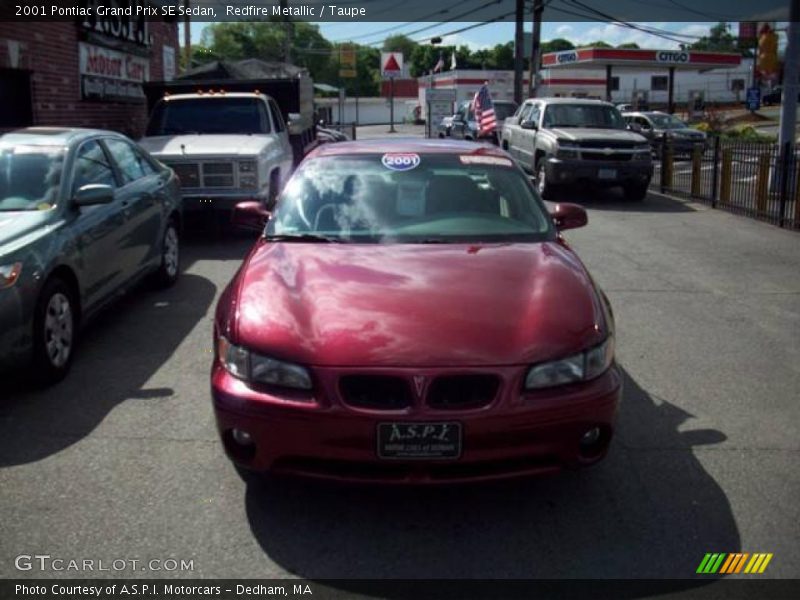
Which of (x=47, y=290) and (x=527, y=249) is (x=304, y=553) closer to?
(x=527, y=249)

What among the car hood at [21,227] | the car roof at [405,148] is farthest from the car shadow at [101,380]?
the car roof at [405,148]

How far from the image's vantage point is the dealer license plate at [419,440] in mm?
3332

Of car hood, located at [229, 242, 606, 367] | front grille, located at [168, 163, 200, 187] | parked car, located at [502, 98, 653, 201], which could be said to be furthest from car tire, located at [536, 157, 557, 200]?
car hood, located at [229, 242, 606, 367]

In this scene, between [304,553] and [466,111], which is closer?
[304,553]

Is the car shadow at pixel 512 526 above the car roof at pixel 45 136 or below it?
below

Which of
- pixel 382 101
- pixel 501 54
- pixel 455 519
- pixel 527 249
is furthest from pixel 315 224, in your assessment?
pixel 501 54

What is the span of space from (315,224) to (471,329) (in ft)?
5.17

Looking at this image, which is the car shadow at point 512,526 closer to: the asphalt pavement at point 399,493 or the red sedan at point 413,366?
the asphalt pavement at point 399,493

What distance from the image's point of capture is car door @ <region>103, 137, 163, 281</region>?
6996 millimetres

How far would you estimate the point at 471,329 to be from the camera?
142 inches

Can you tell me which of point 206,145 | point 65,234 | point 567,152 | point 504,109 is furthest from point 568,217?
point 504,109

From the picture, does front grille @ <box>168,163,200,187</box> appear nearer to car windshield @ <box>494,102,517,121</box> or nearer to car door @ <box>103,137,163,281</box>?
car door @ <box>103,137,163,281</box>
